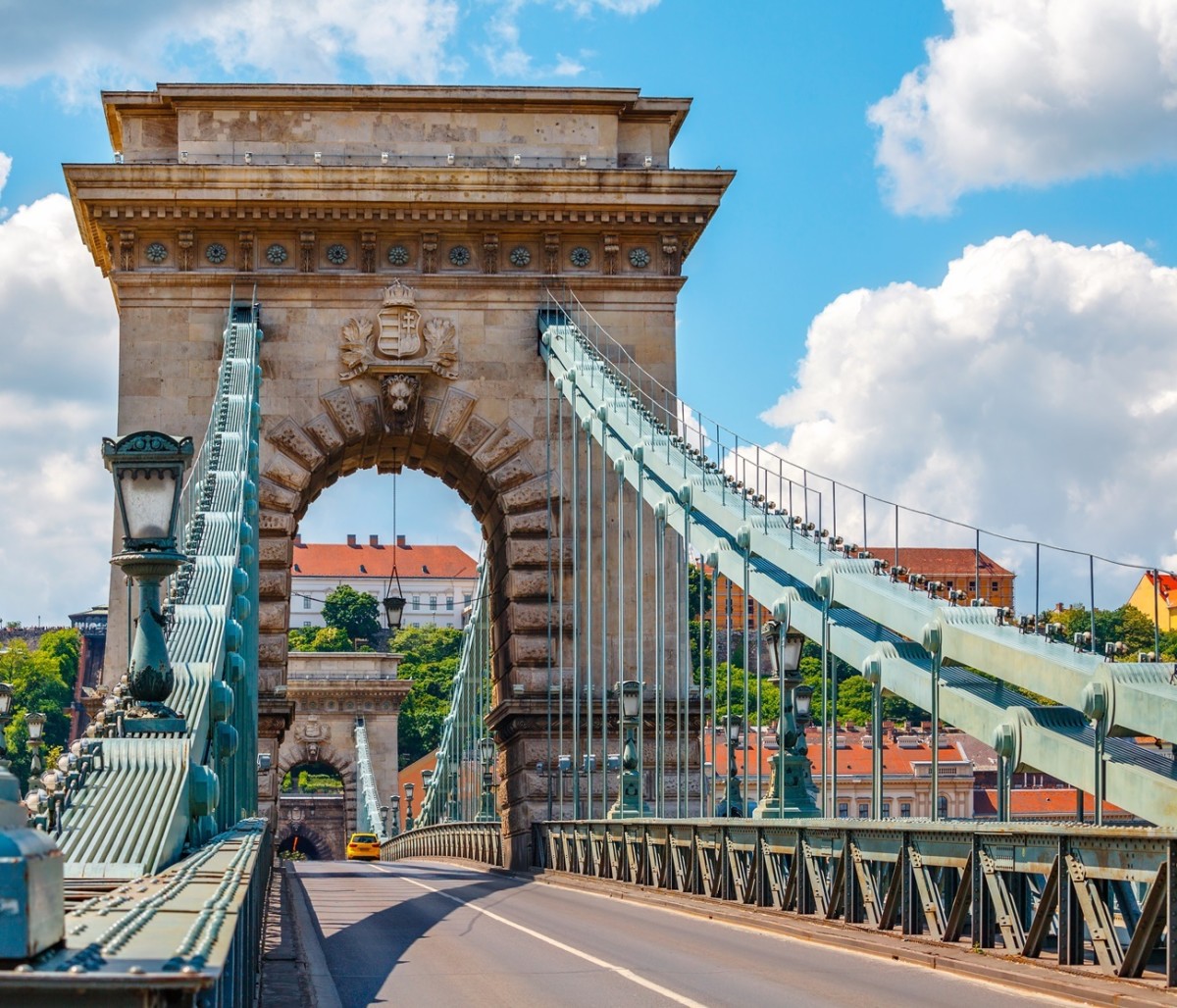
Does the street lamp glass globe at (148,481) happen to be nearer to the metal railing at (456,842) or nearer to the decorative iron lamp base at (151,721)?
the decorative iron lamp base at (151,721)

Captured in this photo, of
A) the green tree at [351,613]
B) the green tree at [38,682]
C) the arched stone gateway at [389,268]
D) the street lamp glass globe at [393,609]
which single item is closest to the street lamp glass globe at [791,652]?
the arched stone gateway at [389,268]

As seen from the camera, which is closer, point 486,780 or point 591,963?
point 591,963

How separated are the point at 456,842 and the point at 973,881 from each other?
3216cm

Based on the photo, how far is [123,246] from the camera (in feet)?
107

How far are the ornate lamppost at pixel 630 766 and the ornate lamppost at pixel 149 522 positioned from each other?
17.2 meters

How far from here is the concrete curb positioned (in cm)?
1264

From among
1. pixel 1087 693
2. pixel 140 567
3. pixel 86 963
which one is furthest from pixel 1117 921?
pixel 86 963

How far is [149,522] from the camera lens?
970 centimetres

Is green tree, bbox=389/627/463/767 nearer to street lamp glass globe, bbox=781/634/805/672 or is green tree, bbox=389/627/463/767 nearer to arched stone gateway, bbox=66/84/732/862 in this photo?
arched stone gateway, bbox=66/84/732/862

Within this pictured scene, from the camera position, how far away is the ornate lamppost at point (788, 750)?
64.8 feet

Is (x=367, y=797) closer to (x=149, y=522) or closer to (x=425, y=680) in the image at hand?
(x=149, y=522)

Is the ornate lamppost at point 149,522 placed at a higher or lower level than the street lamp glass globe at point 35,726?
higher

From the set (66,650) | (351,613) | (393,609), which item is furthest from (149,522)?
(351,613)

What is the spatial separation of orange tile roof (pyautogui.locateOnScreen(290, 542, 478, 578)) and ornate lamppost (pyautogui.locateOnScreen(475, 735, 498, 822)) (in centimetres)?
14023
